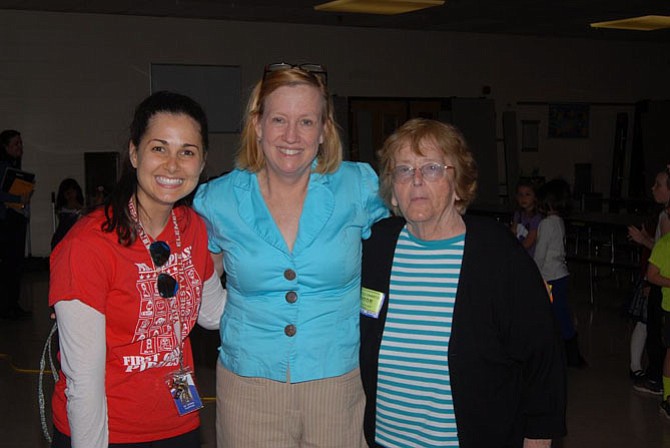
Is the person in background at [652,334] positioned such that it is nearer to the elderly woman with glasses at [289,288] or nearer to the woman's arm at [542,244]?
the woman's arm at [542,244]

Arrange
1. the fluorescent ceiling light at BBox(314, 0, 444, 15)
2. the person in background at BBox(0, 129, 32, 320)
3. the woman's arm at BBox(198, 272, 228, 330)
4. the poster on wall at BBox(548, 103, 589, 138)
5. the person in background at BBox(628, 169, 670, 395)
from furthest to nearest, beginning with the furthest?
1. the poster on wall at BBox(548, 103, 589, 138)
2. the fluorescent ceiling light at BBox(314, 0, 444, 15)
3. the person in background at BBox(0, 129, 32, 320)
4. the person in background at BBox(628, 169, 670, 395)
5. the woman's arm at BBox(198, 272, 228, 330)

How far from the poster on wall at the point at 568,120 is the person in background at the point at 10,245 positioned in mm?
10757

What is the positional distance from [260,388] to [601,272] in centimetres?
964

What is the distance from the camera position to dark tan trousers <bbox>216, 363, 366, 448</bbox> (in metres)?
2.13

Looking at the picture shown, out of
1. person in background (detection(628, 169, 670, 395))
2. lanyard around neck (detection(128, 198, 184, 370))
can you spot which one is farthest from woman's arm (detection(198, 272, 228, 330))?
person in background (detection(628, 169, 670, 395))

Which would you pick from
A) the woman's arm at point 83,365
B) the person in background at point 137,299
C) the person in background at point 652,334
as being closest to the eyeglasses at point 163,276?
the person in background at point 137,299

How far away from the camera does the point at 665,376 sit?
16.1 ft

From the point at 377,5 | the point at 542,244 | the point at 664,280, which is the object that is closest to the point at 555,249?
the point at 542,244

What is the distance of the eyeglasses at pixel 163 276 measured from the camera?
1.99 metres

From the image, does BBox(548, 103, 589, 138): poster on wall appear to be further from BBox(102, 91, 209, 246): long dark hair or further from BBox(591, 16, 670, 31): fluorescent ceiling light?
BBox(102, 91, 209, 246): long dark hair

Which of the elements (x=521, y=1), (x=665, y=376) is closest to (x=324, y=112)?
(x=665, y=376)

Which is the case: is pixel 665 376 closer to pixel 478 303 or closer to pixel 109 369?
pixel 478 303

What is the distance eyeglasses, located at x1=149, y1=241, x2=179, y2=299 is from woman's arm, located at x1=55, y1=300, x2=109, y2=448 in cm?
18

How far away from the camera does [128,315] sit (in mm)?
1935
